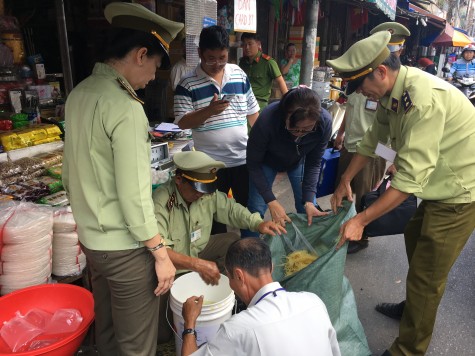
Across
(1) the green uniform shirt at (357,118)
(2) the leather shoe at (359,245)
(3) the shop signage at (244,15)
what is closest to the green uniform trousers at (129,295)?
(2) the leather shoe at (359,245)

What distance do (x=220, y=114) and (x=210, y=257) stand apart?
1.11m

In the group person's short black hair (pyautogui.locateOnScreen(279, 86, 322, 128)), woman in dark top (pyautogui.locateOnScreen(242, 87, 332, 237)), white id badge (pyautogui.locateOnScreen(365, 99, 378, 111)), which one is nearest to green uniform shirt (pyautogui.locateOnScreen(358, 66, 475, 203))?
person's short black hair (pyautogui.locateOnScreen(279, 86, 322, 128))

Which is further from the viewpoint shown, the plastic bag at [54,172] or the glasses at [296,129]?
the plastic bag at [54,172]

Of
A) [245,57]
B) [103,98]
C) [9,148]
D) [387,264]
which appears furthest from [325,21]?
[103,98]

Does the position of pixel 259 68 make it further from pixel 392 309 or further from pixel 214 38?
pixel 392 309

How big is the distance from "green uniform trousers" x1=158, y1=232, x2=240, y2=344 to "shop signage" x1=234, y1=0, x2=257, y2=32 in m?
2.05

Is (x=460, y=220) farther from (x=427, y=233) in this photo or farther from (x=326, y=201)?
(x=326, y=201)

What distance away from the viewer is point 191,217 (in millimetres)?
2477

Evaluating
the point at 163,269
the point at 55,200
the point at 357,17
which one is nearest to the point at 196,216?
the point at 163,269

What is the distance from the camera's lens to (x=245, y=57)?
518cm

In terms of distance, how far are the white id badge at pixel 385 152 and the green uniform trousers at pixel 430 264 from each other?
Result: 0.34 meters

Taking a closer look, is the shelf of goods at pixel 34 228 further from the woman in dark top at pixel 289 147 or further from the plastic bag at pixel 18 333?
the woman in dark top at pixel 289 147

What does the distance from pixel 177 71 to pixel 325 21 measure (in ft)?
24.2

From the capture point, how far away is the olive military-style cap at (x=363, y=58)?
6.28 feet
